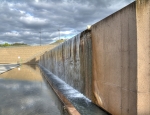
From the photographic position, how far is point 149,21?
398 cm

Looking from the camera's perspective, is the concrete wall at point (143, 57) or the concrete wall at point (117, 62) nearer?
the concrete wall at point (143, 57)

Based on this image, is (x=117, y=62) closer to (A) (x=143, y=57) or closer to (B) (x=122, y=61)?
(B) (x=122, y=61)

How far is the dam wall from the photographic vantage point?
3943mm

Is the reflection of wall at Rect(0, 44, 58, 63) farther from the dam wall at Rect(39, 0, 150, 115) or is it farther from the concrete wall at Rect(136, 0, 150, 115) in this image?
the concrete wall at Rect(136, 0, 150, 115)

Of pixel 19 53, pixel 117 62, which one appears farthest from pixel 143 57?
pixel 19 53

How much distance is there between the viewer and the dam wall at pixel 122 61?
3943mm

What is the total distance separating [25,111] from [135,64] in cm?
368

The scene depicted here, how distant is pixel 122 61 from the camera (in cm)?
461

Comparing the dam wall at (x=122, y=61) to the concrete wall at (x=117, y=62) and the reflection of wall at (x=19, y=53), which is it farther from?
the reflection of wall at (x=19, y=53)

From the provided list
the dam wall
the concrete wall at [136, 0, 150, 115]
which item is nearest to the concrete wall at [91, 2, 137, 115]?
the dam wall

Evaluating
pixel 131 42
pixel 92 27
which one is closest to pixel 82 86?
pixel 92 27

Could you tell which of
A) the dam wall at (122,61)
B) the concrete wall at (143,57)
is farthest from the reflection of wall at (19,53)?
the concrete wall at (143,57)

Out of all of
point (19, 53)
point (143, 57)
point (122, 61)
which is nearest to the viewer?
point (143, 57)

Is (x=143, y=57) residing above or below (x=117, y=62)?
above
